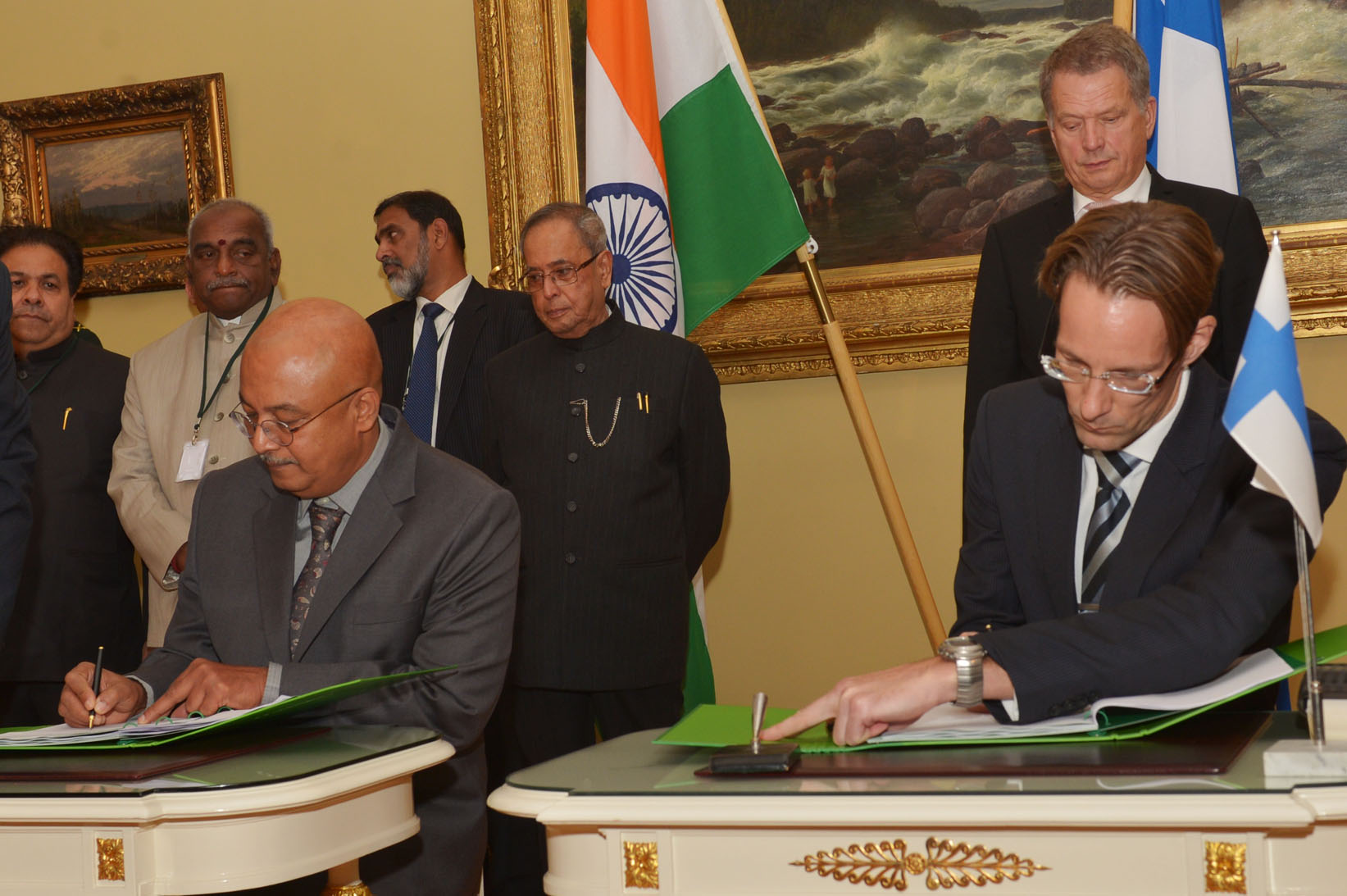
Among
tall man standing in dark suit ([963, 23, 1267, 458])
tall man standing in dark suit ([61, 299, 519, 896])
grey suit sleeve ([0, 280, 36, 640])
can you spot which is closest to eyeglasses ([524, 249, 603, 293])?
tall man standing in dark suit ([963, 23, 1267, 458])

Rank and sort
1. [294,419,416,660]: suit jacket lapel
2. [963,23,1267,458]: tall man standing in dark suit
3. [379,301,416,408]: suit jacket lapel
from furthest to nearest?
[379,301,416,408]: suit jacket lapel → [963,23,1267,458]: tall man standing in dark suit → [294,419,416,660]: suit jacket lapel

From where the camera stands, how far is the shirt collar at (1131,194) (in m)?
3.33

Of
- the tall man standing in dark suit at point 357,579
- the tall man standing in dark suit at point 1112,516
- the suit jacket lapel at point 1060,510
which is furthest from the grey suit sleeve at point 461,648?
the suit jacket lapel at point 1060,510

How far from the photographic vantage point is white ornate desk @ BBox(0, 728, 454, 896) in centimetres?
179

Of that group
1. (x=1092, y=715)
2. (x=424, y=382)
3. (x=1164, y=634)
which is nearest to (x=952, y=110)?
(x=424, y=382)

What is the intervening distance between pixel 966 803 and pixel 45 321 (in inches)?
153

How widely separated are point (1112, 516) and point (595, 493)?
2.00 meters

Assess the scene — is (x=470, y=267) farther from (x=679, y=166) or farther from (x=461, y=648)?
(x=461, y=648)

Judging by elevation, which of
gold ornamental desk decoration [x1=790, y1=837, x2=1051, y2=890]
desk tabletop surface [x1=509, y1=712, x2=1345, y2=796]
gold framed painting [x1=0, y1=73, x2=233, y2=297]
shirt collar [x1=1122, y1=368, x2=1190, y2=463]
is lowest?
gold ornamental desk decoration [x1=790, y1=837, x2=1051, y2=890]

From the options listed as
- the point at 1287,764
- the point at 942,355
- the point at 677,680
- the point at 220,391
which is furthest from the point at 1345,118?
the point at 220,391

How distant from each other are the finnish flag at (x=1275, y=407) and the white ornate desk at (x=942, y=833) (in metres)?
0.34

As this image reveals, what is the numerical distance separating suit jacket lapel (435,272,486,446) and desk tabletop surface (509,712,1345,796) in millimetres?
2676

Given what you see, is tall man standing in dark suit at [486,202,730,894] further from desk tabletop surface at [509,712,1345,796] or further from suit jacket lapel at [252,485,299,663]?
desk tabletop surface at [509,712,1345,796]

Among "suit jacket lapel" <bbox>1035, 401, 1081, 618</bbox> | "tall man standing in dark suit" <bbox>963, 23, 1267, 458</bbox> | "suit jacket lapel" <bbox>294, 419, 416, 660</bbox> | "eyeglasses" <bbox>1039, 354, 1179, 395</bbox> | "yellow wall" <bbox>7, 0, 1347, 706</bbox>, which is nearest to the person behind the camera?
"eyeglasses" <bbox>1039, 354, 1179, 395</bbox>
